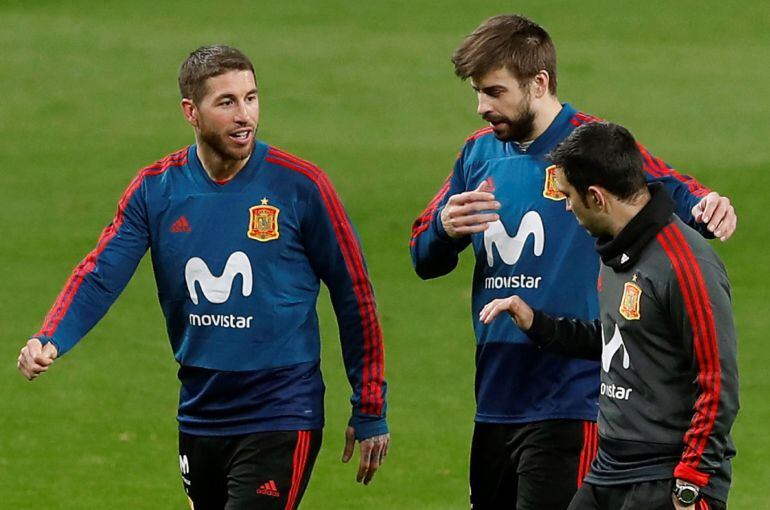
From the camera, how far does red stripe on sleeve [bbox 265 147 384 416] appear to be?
6828mm

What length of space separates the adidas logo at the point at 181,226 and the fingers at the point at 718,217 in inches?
77.7

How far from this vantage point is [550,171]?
22.9 feet

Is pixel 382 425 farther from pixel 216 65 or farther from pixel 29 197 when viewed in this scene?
pixel 29 197

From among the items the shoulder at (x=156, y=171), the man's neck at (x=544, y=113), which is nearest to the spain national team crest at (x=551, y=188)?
the man's neck at (x=544, y=113)

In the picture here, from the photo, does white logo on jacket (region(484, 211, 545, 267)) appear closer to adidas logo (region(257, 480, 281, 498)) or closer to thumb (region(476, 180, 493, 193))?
thumb (region(476, 180, 493, 193))

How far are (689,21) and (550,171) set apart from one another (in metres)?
24.7

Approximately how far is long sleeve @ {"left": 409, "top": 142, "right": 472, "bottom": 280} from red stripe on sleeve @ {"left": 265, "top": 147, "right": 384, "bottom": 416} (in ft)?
1.05

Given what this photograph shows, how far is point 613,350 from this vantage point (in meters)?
6.10

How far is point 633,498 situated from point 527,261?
4.10 ft

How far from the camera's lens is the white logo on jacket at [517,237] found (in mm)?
6941

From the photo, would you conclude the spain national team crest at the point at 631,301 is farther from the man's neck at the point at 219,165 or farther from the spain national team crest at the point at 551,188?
the man's neck at the point at 219,165

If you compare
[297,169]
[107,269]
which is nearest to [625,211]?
[297,169]

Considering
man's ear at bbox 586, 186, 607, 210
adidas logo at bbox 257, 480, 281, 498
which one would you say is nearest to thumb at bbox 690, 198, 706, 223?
man's ear at bbox 586, 186, 607, 210

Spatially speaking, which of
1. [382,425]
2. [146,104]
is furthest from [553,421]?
[146,104]
